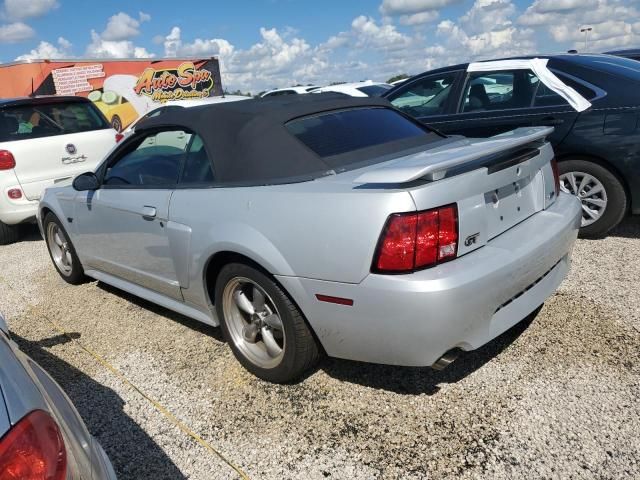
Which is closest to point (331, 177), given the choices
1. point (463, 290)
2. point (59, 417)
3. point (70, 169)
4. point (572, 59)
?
point (463, 290)

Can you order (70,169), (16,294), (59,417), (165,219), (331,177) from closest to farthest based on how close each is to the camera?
(59,417), (331,177), (165,219), (16,294), (70,169)

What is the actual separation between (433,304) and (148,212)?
198 centimetres

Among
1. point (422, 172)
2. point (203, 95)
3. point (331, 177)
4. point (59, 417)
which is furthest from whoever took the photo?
point (203, 95)

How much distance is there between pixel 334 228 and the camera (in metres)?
2.43

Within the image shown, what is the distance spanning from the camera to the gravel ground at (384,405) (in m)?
2.35

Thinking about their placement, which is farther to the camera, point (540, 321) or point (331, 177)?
point (540, 321)

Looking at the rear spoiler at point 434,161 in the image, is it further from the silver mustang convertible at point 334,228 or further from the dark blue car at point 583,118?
the dark blue car at point 583,118

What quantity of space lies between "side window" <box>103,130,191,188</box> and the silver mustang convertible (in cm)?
1

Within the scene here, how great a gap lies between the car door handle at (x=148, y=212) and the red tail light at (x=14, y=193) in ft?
12.2

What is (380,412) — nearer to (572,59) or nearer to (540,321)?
(540,321)

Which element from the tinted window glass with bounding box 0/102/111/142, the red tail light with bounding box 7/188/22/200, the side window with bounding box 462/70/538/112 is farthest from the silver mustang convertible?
the tinted window glass with bounding box 0/102/111/142

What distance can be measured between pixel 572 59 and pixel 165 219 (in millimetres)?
3971

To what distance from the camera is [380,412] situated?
106 inches

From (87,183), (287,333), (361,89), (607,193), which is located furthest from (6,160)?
(361,89)
